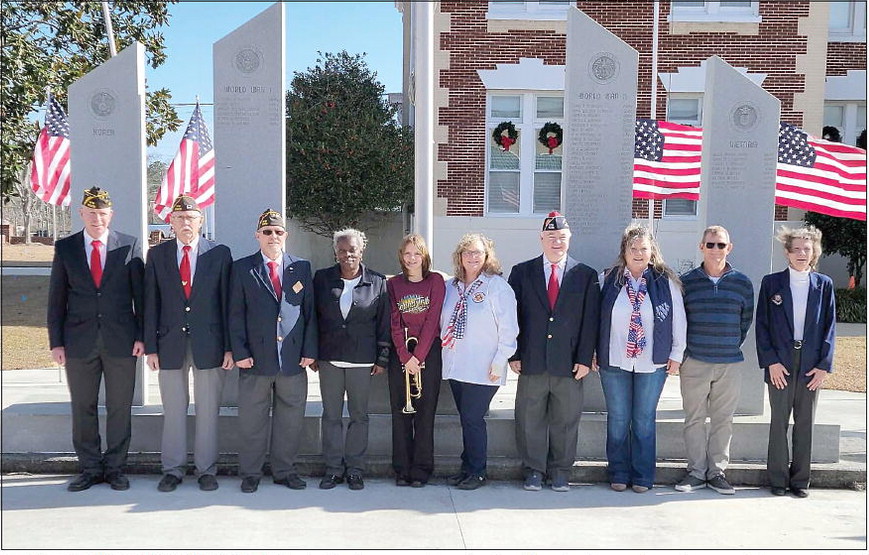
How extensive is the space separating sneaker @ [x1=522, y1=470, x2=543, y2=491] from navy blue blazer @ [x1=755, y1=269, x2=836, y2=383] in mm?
1871

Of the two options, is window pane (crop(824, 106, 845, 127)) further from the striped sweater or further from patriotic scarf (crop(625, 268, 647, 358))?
patriotic scarf (crop(625, 268, 647, 358))

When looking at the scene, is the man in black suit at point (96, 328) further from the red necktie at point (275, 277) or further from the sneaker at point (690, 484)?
the sneaker at point (690, 484)

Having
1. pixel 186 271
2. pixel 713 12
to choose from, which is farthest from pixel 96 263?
pixel 713 12

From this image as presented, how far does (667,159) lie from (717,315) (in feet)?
17.8

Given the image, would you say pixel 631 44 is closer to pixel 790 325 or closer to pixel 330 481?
pixel 790 325

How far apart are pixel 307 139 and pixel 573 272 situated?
566 inches

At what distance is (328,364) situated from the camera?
5.68 m

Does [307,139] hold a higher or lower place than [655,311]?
higher

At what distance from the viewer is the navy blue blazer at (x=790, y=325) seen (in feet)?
18.4

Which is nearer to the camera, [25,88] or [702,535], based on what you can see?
[702,535]

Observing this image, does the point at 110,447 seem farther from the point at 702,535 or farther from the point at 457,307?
the point at 702,535

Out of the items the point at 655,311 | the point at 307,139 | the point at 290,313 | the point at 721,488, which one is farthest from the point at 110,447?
the point at 307,139

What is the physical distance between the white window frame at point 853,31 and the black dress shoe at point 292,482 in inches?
628

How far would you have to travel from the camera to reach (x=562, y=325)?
223 inches
